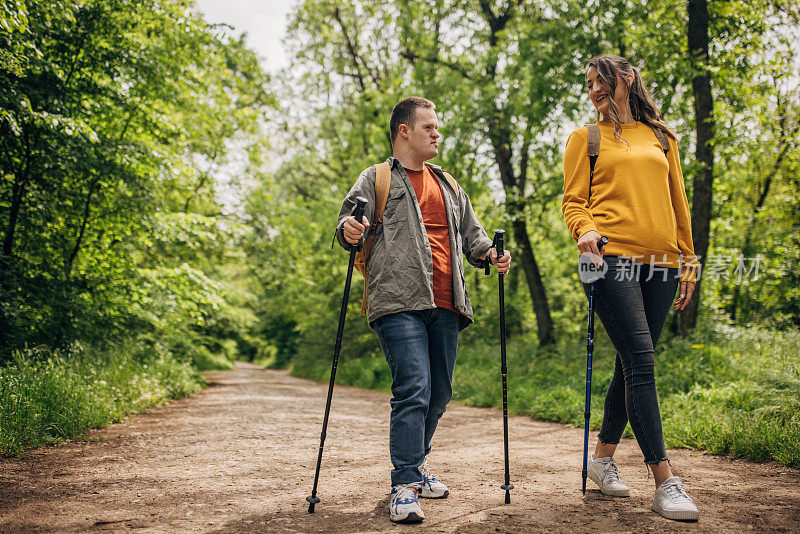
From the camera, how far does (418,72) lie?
587 inches

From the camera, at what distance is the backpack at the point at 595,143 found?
11.0 feet

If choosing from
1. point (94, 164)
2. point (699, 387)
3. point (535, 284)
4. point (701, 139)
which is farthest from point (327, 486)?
point (535, 284)

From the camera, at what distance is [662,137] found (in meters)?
3.42

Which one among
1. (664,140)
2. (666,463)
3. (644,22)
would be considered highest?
(644,22)

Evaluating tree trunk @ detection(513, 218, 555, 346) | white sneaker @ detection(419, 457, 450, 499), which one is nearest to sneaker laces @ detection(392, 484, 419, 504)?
white sneaker @ detection(419, 457, 450, 499)

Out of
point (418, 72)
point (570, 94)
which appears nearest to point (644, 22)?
point (570, 94)

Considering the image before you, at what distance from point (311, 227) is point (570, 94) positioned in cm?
939

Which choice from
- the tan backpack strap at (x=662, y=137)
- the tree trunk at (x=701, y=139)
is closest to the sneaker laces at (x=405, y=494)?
the tan backpack strap at (x=662, y=137)

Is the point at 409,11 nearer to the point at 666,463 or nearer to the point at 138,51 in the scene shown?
the point at 138,51

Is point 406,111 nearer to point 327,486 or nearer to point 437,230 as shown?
point 437,230

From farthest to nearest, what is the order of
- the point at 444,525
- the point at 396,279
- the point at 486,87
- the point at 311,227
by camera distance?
1. the point at 311,227
2. the point at 486,87
3. the point at 396,279
4. the point at 444,525

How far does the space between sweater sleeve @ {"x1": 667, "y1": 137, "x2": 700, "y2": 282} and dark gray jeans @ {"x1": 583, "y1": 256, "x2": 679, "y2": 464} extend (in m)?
0.16

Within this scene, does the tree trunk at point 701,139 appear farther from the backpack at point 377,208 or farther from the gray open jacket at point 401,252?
the backpack at point 377,208

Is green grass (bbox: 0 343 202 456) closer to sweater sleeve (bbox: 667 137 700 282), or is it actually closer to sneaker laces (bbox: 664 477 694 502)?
sneaker laces (bbox: 664 477 694 502)
